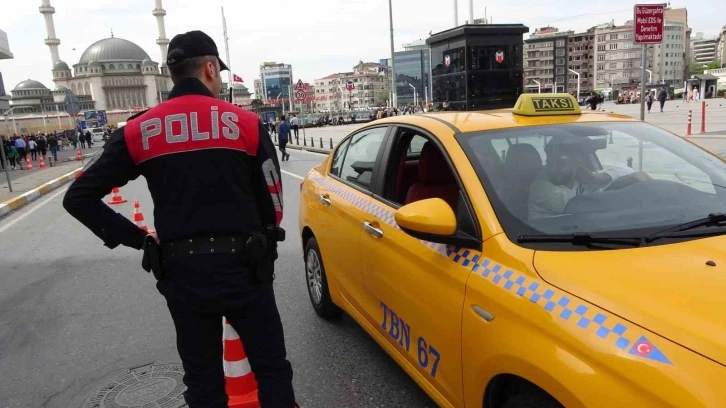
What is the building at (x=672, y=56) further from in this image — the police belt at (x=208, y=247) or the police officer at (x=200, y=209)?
the police belt at (x=208, y=247)

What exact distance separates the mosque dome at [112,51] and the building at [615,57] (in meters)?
121

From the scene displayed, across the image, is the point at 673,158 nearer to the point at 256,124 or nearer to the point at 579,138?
the point at 579,138

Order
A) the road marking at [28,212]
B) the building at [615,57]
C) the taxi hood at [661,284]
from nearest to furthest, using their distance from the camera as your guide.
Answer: the taxi hood at [661,284]
the road marking at [28,212]
the building at [615,57]

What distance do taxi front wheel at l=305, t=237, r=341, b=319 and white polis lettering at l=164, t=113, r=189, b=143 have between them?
2.12 metres

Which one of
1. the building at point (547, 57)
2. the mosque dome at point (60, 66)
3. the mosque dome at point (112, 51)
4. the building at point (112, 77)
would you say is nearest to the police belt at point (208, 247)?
the building at point (112, 77)

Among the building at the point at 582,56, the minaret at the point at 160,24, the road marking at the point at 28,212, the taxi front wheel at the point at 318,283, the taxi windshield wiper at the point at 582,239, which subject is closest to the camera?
the taxi windshield wiper at the point at 582,239

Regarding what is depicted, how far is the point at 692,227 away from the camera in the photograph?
2.14 metres

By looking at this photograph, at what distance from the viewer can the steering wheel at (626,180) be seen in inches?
99.0

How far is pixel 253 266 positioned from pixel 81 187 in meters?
0.76

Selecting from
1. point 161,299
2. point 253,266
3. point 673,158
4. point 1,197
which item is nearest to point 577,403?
point 253,266

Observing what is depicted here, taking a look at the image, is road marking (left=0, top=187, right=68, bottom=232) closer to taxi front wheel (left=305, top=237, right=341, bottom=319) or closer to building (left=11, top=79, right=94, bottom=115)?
taxi front wheel (left=305, top=237, right=341, bottom=319)

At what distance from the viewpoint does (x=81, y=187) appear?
2211 mm

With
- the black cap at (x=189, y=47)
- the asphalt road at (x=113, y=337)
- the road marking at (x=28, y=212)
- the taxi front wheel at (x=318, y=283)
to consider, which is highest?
the black cap at (x=189, y=47)

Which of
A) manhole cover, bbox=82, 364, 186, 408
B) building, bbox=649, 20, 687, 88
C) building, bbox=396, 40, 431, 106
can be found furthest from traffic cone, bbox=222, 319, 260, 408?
building, bbox=649, 20, 687, 88
